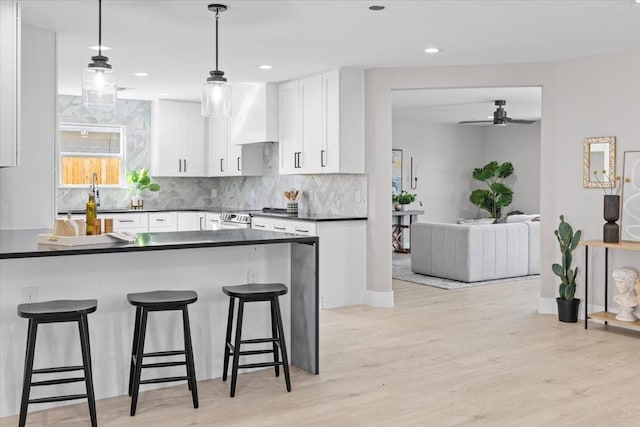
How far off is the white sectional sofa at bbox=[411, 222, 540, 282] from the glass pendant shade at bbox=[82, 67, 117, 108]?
201 inches

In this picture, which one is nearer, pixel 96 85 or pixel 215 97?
pixel 96 85

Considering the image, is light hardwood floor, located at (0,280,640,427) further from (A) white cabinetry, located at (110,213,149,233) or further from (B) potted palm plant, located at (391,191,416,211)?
(B) potted palm plant, located at (391,191,416,211)

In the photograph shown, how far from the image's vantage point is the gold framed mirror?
5.53 meters

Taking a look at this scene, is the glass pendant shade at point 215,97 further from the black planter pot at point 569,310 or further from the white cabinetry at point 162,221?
the white cabinetry at point 162,221

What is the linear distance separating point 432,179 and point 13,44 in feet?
30.6

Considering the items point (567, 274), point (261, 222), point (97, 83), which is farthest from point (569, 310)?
point (97, 83)

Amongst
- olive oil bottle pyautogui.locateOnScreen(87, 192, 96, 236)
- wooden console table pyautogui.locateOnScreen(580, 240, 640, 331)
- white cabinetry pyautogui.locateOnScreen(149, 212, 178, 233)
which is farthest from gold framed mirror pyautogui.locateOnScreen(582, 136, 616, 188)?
white cabinetry pyautogui.locateOnScreen(149, 212, 178, 233)

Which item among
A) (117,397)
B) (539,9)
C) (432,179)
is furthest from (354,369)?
(432,179)

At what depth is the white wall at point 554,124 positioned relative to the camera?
549 centimetres

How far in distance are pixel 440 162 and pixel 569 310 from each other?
22.2ft

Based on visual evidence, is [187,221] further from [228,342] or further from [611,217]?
[611,217]

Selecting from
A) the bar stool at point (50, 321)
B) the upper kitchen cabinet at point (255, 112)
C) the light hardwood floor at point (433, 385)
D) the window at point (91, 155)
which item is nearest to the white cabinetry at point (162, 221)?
the window at point (91, 155)

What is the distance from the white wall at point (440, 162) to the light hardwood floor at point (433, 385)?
6356mm

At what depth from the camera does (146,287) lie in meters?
3.80
